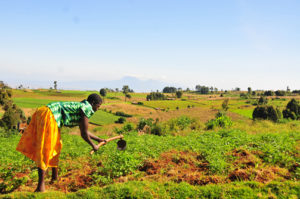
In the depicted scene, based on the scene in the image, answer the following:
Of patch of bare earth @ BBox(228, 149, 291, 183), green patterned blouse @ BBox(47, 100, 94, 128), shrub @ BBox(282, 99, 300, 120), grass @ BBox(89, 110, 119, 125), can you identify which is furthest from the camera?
grass @ BBox(89, 110, 119, 125)

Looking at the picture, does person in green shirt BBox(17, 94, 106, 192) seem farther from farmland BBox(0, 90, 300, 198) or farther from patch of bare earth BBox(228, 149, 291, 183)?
patch of bare earth BBox(228, 149, 291, 183)

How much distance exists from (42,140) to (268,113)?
3404cm

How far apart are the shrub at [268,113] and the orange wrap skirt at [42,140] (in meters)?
32.5

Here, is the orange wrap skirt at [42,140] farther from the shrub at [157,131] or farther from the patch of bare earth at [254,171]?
the shrub at [157,131]

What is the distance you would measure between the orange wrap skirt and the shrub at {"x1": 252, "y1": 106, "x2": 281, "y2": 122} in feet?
107

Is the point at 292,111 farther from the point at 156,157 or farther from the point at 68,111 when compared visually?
the point at 68,111

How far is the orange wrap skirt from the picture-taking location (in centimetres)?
408

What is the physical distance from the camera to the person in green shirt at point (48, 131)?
161 inches

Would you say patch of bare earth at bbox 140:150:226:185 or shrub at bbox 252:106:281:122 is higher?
patch of bare earth at bbox 140:150:226:185

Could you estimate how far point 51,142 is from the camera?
4.15m

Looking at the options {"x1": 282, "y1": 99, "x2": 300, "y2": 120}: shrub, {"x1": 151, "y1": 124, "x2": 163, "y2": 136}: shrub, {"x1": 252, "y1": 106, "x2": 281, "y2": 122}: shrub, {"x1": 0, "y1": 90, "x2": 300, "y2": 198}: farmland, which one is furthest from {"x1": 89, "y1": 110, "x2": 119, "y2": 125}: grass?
{"x1": 0, "y1": 90, "x2": 300, "y2": 198}: farmland

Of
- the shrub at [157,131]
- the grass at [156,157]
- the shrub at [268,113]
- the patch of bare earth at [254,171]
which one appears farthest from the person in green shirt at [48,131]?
the shrub at [268,113]

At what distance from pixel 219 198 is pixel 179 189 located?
82cm

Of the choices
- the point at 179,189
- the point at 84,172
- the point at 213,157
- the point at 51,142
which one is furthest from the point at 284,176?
the point at 51,142
